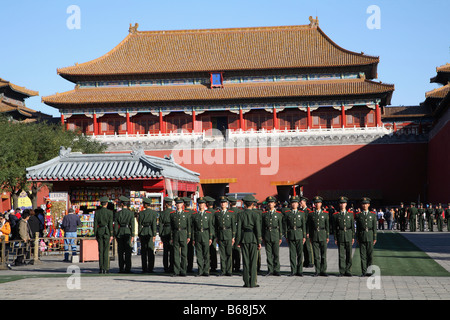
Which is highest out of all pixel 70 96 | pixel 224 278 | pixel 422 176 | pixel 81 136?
pixel 70 96

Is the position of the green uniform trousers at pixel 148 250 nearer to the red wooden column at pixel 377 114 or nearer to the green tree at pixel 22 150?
the green tree at pixel 22 150

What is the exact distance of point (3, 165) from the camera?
Result: 2888 centimetres

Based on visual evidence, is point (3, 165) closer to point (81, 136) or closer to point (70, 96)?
point (81, 136)

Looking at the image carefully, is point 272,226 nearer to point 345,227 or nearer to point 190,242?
point 345,227

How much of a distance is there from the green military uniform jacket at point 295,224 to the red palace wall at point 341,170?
2470cm

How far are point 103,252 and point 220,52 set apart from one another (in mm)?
31803

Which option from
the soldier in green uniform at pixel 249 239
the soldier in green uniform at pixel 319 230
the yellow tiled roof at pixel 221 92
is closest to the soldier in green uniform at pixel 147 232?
the soldier in green uniform at pixel 249 239

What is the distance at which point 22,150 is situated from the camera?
99.1 ft

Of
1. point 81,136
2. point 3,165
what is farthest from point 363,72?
point 3,165

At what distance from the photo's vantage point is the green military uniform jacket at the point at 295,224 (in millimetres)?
12258

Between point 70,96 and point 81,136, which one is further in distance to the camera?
point 70,96

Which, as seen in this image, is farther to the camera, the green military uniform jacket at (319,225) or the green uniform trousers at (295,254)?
the green military uniform jacket at (319,225)
